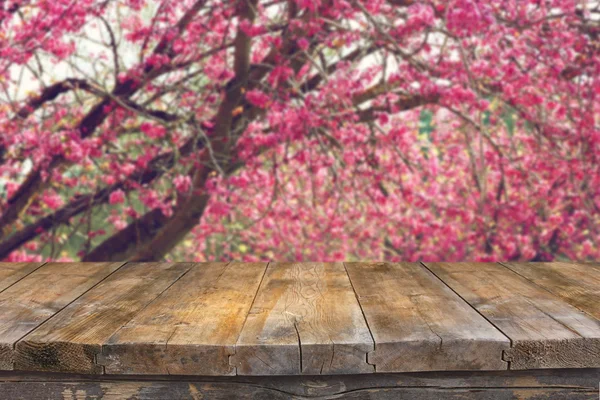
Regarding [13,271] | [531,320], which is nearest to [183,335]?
[531,320]

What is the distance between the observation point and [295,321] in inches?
50.8

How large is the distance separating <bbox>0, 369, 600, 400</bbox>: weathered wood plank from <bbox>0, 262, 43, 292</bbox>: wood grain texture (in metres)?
0.47

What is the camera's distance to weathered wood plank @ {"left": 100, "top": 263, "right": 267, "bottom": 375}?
1.16m

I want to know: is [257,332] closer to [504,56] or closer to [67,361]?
[67,361]

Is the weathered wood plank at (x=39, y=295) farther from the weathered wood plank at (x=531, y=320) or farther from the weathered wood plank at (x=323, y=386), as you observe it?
the weathered wood plank at (x=531, y=320)

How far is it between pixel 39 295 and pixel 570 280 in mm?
1275

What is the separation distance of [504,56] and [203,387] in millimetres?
3144

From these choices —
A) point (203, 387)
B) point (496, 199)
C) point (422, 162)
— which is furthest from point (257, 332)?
point (496, 199)

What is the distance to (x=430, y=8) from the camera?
353cm

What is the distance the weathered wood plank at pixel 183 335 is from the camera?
116cm

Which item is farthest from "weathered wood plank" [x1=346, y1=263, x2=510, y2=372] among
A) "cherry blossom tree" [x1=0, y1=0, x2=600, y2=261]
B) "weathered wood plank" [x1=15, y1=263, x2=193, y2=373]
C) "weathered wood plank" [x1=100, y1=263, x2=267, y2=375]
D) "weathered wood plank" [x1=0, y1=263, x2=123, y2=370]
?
"cherry blossom tree" [x1=0, y1=0, x2=600, y2=261]

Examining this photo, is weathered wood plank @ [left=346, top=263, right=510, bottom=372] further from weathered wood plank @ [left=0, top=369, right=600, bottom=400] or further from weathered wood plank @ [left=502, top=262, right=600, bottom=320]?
weathered wood plank @ [left=502, top=262, right=600, bottom=320]

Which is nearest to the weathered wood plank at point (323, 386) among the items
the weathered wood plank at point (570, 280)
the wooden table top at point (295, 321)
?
the wooden table top at point (295, 321)

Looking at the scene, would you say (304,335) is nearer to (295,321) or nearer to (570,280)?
(295,321)
